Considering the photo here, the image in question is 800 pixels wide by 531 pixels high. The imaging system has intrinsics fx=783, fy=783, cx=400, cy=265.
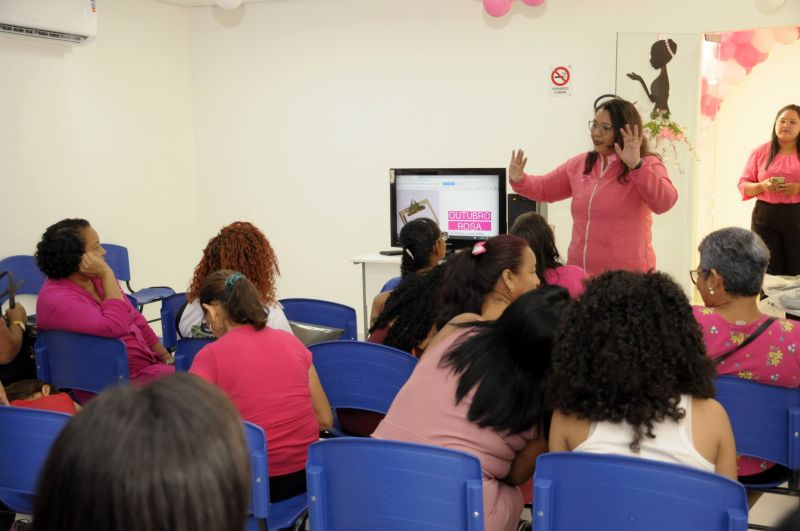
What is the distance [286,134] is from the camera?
7.25 m

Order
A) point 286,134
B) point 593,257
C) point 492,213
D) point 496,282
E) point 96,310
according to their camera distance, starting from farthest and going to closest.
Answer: point 286,134 < point 492,213 < point 593,257 < point 96,310 < point 496,282

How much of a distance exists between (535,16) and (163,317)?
3.96 meters

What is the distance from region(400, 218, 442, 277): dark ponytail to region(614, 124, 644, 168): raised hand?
3.34 ft

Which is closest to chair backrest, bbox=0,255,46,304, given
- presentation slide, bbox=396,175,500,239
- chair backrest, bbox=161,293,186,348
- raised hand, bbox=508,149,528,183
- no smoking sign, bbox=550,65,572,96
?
chair backrest, bbox=161,293,186,348

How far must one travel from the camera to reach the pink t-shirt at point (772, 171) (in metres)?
5.58

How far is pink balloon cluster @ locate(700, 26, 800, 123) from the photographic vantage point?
6234 millimetres

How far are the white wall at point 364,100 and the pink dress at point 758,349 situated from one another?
3.60 m

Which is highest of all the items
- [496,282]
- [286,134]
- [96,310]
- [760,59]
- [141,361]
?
[760,59]

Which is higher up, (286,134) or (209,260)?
(286,134)

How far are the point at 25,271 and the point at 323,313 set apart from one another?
289cm

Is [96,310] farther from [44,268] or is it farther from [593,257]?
[593,257]

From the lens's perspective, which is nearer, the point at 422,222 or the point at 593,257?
the point at 422,222

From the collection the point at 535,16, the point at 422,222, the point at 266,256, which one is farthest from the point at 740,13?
the point at 266,256

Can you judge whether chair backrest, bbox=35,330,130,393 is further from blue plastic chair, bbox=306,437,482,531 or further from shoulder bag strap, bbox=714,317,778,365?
shoulder bag strap, bbox=714,317,778,365
